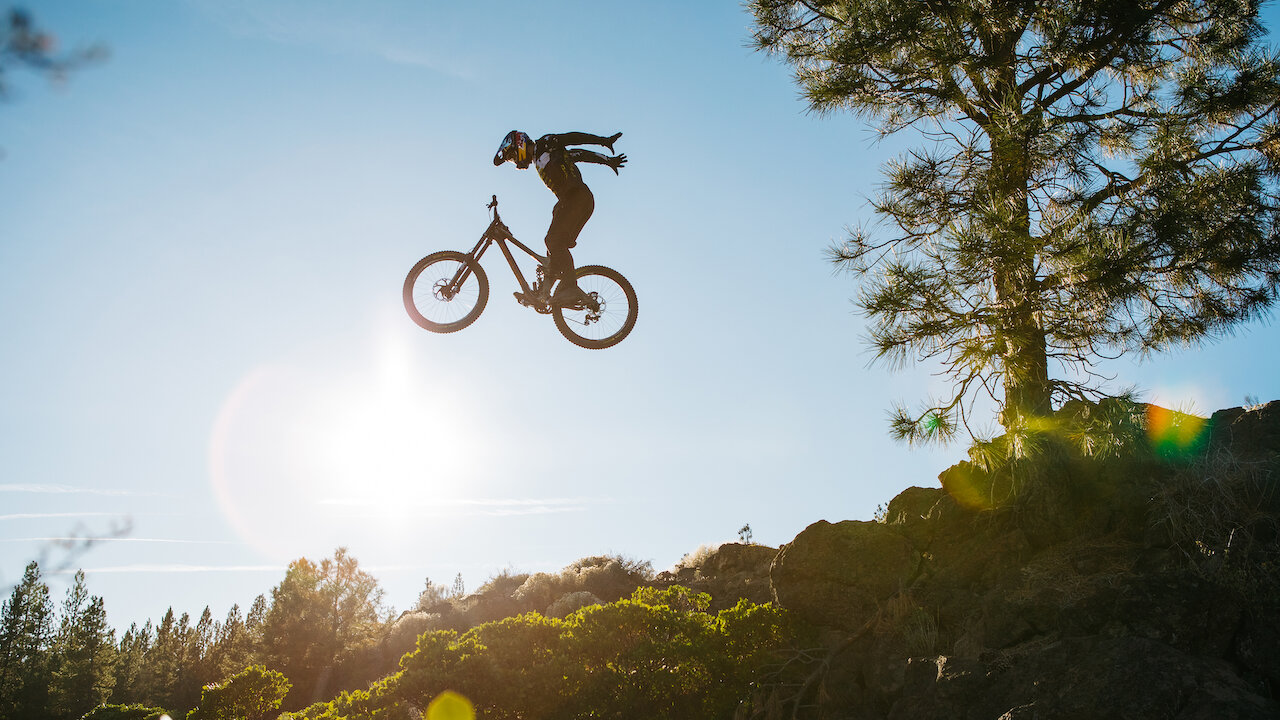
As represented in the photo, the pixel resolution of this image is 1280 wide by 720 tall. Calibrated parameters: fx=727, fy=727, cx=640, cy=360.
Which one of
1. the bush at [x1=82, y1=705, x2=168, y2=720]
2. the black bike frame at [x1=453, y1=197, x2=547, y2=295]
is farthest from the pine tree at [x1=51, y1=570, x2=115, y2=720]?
the black bike frame at [x1=453, y1=197, x2=547, y2=295]

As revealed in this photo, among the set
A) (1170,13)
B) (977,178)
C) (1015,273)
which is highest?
(1170,13)

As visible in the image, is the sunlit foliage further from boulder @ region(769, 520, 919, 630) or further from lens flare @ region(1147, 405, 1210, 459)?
lens flare @ region(1147, 405, 1210, 459)

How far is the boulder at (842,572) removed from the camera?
30.8 ft

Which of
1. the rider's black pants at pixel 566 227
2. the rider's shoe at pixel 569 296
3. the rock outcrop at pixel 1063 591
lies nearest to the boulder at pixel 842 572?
the rock outcrop at pixel 1063 591

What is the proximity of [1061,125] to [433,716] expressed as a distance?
396 inches

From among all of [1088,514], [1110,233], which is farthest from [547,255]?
[1088,514]

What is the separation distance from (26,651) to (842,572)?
119ft

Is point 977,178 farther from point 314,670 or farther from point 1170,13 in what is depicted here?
point 314,670

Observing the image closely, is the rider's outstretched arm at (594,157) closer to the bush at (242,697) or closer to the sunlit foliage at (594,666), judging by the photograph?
the sunlit foliage at (594,666)

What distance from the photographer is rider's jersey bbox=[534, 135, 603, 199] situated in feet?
25.3

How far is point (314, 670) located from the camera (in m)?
21.2

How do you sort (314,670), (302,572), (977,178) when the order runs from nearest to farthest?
(977,178) < (314,670) < (302,572)

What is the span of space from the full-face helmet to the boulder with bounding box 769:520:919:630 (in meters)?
6.31

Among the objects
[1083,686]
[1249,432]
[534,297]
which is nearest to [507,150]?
[534,297]
